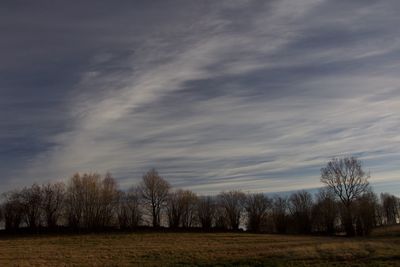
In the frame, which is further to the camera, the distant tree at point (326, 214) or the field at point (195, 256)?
the distant tree at point (326, 214)

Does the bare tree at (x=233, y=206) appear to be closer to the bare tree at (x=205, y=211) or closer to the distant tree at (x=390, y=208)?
the bare tree at (x=205, y=211)

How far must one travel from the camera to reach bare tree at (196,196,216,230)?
96.1 m

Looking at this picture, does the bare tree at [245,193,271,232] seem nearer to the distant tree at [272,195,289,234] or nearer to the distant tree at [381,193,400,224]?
the distant tree at [272,195,289,234]

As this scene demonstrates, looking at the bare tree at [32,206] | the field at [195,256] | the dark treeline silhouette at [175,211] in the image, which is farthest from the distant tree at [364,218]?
the bare tree at [32,206]

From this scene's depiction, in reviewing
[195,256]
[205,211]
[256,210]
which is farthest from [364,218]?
[195,256]

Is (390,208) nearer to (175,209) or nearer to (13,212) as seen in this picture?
(175,209)

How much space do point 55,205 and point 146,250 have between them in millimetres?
49509

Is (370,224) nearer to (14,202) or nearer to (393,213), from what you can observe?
(14,202)

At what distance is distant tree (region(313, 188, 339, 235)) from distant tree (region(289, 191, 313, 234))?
75.8 inches

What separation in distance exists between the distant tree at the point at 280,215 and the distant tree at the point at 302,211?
69.4 inches

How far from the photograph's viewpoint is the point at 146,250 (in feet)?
159

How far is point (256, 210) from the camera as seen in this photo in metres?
103

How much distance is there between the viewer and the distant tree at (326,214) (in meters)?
90.4

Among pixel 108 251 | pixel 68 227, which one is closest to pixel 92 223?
pixel 68 227
